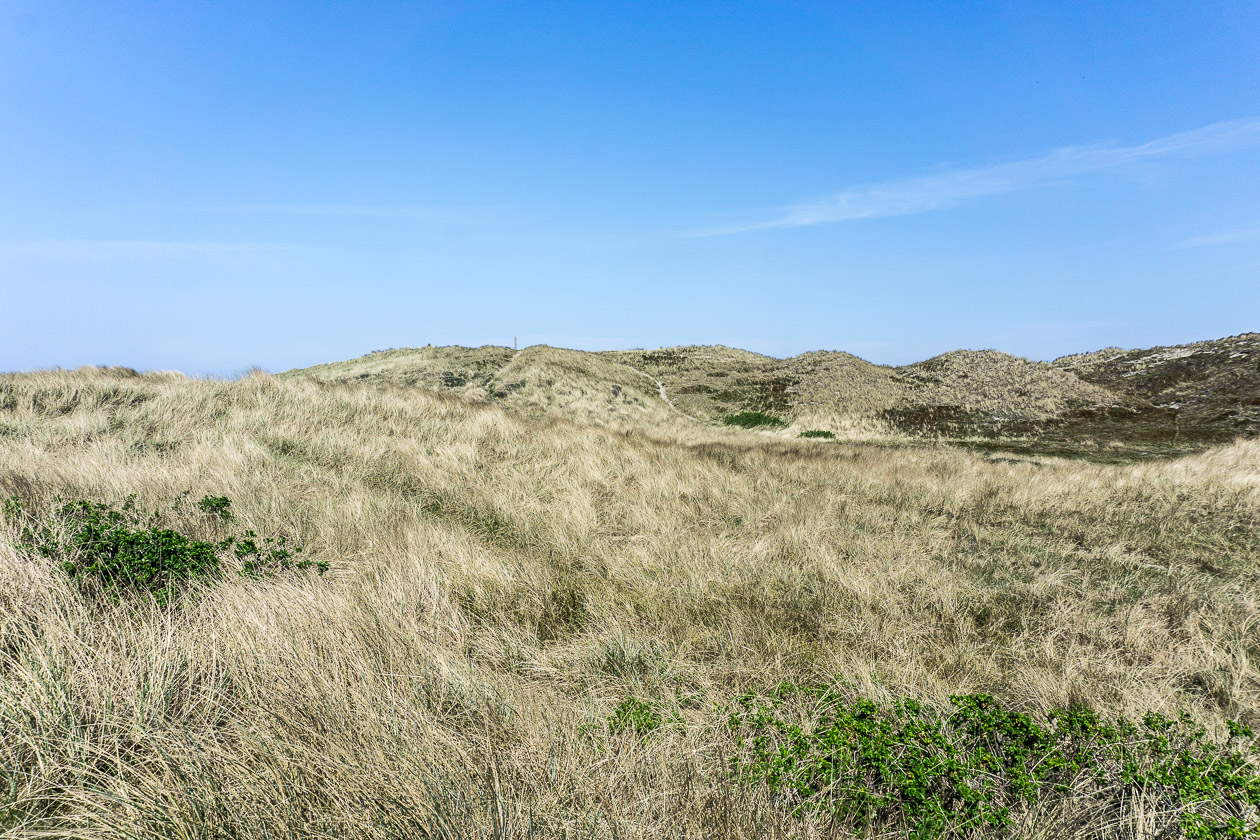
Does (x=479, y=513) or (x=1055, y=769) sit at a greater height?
(x=479, y=513)

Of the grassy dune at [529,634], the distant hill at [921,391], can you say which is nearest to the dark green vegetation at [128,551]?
the grassy dune at [529,634]

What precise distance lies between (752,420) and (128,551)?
29.4 metres

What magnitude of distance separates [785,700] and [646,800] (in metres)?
1.38

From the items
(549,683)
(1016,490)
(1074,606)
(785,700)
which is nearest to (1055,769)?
(785,700)

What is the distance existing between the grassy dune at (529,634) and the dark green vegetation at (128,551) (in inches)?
7.4

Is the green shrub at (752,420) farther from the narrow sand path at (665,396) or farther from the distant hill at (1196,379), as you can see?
the distant hill at (1196,379)

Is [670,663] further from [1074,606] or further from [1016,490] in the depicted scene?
[1016,490]

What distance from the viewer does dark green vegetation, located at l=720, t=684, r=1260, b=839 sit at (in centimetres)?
231

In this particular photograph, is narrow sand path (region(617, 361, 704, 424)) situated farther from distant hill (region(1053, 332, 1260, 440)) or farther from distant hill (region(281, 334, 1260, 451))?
distant hill (region(1053, 332, 1260, 440))

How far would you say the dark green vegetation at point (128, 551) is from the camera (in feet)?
12.1

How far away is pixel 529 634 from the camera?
148 inches

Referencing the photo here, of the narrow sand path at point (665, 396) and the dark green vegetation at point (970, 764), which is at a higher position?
the narrow sand path at point (665, 396)

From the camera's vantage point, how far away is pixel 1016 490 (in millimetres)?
10164

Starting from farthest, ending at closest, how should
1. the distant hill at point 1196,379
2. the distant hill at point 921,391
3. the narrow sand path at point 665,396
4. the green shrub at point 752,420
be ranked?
1. the narrow sand path at point 665,396
2. the green shrub at point 752,420
3. the distant hill at point 921,391
4. the distant hill at point 1196,379
